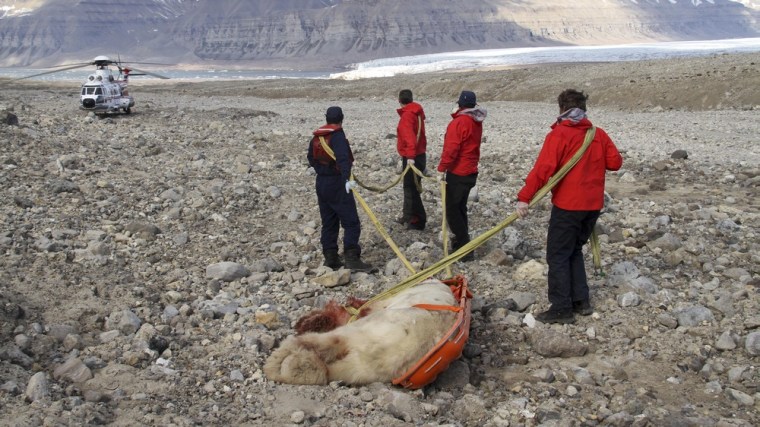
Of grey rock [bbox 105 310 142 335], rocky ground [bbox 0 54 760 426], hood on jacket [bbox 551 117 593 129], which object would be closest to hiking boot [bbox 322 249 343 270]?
rocky ground [bbox 0 54 760 426]

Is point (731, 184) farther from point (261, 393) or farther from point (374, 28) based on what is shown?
point (374, 28)

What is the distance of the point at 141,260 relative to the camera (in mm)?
7410

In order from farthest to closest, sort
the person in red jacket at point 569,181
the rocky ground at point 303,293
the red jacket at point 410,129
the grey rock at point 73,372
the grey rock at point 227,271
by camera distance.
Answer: the red jacket at point 410,129 → the grey rock at point 227,271 → the person in red jacket at point 569,181 → the grey rock at point 73,372 → the rocky ground at point 303,293

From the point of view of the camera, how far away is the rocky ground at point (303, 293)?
4.64m

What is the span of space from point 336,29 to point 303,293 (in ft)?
537

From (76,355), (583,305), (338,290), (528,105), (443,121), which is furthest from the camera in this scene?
(528,105)

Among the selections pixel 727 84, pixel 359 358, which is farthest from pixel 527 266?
pixel 727 84

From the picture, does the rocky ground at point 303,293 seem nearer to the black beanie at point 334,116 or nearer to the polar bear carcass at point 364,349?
the polar bear carcass at point 364,349

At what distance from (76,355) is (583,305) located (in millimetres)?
4066

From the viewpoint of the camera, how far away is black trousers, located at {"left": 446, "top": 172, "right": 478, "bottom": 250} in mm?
7352

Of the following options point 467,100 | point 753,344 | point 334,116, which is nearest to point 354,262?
point 334,116

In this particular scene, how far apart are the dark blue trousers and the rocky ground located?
42 cm

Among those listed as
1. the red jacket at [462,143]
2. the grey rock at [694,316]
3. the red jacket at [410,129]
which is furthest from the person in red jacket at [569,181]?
the red jacket at [410,129]

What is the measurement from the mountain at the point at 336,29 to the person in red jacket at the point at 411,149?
470 feet
